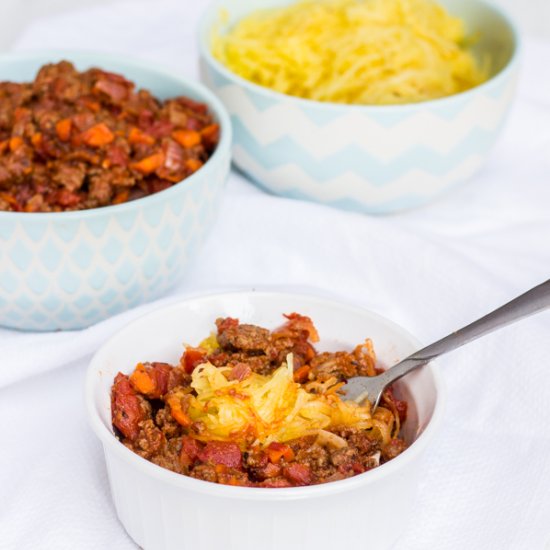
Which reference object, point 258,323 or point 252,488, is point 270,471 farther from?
point 258,323

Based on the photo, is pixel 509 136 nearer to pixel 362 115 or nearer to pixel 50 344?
pixel 362 115

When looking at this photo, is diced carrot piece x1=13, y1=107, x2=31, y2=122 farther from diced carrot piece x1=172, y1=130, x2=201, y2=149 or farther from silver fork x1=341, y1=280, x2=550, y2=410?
silver fork x1=341, y1=280, x2=550, y2=410

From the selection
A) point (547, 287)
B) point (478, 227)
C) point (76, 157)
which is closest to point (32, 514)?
point (76, 157)

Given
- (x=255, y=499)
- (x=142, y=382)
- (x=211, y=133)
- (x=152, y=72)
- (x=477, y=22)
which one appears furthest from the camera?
(x=477, y=22)

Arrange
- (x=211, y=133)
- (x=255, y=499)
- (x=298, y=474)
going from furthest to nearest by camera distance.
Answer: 1. (x=211, y=133)
2. (x=298, y=474)
3. (x=255, y=499)

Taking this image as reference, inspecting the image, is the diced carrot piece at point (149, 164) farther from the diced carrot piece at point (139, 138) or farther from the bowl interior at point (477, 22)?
the bowl interior at point (477, 22)

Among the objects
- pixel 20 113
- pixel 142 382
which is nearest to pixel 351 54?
pixel 20 113

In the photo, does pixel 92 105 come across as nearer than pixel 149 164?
No

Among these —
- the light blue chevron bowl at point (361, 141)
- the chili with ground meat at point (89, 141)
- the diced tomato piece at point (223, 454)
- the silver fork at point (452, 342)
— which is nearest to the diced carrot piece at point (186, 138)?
the chili with ground meat at point (89, 141)
